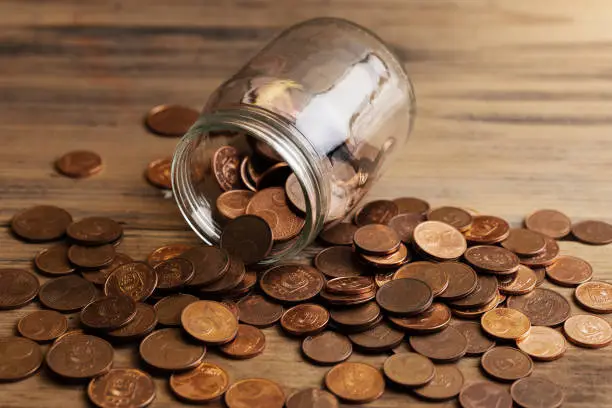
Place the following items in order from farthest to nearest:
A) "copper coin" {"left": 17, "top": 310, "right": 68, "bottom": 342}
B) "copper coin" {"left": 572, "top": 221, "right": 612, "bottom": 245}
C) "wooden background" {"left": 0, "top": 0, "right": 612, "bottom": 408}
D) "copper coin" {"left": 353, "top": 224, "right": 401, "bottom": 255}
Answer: "wooden background" {"left": 0, "top": 0, "right": 612, "bottom": 408}, "copper coin" {"left": 572, "top": 221, "right": 612, "bottom": 245}, "copper coin" {"left": 353, "top": 224, "right": 401, "bottom": 255}, "copper coin" {"left": 17, "top": 310, "right": 68, "bottom": 342}

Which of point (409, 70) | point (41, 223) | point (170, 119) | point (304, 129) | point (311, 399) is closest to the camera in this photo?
point (311, 399)

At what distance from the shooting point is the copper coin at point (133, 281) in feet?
4.42

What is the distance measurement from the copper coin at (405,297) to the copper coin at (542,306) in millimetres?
130

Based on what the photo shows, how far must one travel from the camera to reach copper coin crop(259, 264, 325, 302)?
4.48 feet

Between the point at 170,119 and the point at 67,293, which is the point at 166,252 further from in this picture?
the point at 170,119

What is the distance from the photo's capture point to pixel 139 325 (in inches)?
51.0

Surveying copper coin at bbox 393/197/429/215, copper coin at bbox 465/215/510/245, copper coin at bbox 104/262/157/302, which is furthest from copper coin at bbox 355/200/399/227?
copper coin at bbox 104/262/157/302

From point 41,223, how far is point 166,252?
0.21 metres

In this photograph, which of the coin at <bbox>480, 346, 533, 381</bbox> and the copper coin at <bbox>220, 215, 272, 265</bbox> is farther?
the copper coin at <bbox>220, 215, 272, 265</bbox>

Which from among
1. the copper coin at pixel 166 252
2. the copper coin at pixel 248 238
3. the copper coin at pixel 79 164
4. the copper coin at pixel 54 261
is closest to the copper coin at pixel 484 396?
the copper coin at pixel 248 238

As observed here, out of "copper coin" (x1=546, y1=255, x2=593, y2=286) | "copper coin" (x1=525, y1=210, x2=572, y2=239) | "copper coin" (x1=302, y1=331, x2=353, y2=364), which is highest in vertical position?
"copper coin" (x1=525, y1=210, x2=572, y2=239)

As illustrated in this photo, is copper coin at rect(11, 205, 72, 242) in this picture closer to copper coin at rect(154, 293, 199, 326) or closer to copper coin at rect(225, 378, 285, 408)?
copper coin at rect(154, 293, 199, 326)

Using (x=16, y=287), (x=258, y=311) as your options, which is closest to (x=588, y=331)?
(x=258, y=311)

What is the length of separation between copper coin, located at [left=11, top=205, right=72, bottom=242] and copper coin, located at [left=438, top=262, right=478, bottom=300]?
572mm
